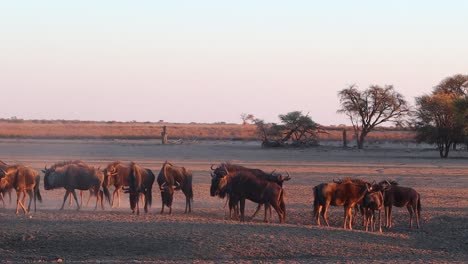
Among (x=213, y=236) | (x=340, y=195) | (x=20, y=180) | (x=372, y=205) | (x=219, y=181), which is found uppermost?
(x=219, y=181)

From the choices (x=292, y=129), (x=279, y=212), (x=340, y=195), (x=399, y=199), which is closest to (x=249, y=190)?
(x=279, y=212)

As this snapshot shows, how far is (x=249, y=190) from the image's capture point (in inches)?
790

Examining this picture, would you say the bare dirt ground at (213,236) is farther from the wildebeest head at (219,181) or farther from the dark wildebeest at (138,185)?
the wildebeest head at (219,181)

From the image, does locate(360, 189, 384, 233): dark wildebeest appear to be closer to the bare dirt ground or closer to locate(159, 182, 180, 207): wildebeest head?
the bare dirt ground

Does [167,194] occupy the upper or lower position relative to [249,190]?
lower

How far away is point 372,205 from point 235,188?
348 centimetres

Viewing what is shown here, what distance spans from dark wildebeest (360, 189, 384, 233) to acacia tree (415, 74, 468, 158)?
36.4 metres

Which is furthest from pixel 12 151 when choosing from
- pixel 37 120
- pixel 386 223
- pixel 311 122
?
pixel 37 120

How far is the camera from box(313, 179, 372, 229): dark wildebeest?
63.5ft

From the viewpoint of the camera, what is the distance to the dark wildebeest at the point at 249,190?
1986 centimetres

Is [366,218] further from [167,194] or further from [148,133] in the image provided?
[148,133]

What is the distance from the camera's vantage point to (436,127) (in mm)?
58938

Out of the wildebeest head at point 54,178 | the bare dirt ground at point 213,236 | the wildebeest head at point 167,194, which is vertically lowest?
the bare dirt ground at point 213,236

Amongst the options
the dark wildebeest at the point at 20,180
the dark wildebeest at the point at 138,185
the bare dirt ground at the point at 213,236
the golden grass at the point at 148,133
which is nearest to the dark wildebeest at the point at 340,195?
the bare dirt ground at the point at 213,236
